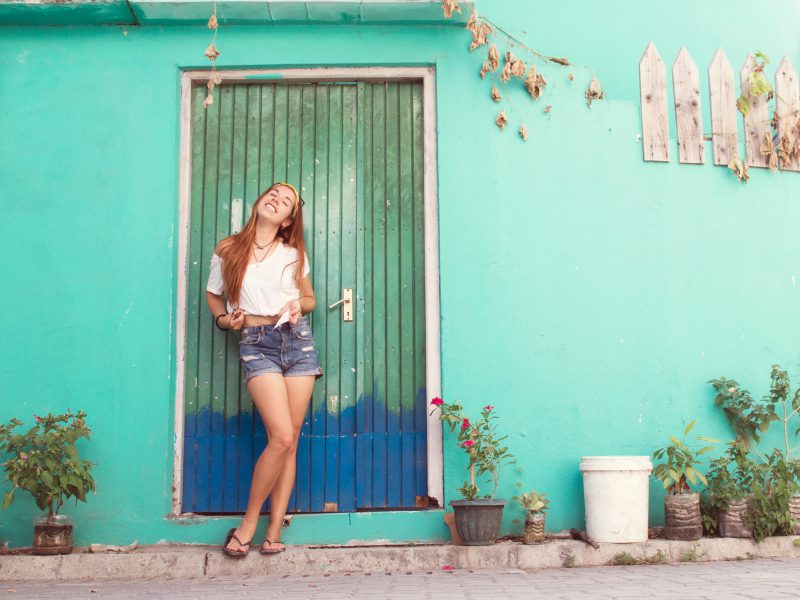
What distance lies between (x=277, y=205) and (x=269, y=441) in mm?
1471

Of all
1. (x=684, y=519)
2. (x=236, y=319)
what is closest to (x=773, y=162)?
(x=684, y=519)

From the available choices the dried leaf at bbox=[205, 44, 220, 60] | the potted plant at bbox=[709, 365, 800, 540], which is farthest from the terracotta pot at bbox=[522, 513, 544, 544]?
the dried leaf at bbox=[205, 44, 220, 60]

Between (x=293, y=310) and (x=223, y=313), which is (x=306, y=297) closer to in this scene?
(x=293, y=310)

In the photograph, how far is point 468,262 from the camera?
5738mm

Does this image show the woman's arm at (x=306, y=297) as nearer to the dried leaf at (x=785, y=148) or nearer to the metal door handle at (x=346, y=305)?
the metal door handle at (x=346, y=305)

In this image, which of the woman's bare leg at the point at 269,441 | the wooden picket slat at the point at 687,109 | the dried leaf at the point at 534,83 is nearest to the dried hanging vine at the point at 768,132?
the wooden picket slat at the point at 687,109

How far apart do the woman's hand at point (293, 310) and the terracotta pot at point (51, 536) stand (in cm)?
183

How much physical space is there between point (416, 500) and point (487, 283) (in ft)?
4.95

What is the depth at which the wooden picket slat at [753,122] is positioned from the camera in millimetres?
6047

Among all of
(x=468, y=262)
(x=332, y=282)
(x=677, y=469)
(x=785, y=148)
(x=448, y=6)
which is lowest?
(x=677, y=469)

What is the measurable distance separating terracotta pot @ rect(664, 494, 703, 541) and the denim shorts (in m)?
2.35

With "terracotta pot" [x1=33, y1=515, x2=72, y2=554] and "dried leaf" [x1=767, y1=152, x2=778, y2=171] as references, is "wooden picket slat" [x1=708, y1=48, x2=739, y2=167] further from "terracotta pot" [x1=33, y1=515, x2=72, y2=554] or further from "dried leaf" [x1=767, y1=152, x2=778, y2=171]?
"terracotta pot" [x1=33, y1=515, x2=72, y2=554]

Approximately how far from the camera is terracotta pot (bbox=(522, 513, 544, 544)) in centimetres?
523

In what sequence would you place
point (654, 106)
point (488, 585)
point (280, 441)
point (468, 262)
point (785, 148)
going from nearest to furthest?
1. point (488, 585)
2. point (280, 441)
3. point (468, 262)
4. point (654, 106)
5. point (785, 148)
